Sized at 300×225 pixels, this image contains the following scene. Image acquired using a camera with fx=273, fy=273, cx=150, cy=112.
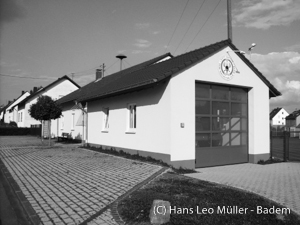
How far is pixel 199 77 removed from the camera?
10.5m

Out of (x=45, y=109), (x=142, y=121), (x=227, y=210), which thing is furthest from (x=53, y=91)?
(x=227, y=210)

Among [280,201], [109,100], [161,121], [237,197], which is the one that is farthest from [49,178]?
[109,100]

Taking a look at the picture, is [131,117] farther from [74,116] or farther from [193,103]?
[74,116]

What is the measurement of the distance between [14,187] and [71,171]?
7.65 feet

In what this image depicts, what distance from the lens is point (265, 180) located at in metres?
8.31

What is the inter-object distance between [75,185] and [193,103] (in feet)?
17.3

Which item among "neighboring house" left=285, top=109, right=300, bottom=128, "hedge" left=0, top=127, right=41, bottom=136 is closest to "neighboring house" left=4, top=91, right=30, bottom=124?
"hedge" left=0, top=127, right=41, bottom=136

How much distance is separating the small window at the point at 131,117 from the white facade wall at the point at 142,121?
0.56ft

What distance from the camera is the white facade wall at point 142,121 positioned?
10.1m

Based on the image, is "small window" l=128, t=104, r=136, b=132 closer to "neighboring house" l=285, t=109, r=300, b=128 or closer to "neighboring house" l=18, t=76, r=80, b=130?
"neighboring house" l=18, t=76, r=80, b=130

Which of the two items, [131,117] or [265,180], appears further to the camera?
[131,117]

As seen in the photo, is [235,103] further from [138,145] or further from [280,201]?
[280,201]

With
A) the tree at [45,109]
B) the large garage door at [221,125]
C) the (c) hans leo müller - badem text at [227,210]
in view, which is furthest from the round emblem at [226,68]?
the tree at [45,109]

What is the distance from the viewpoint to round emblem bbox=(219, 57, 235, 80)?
11242mm
